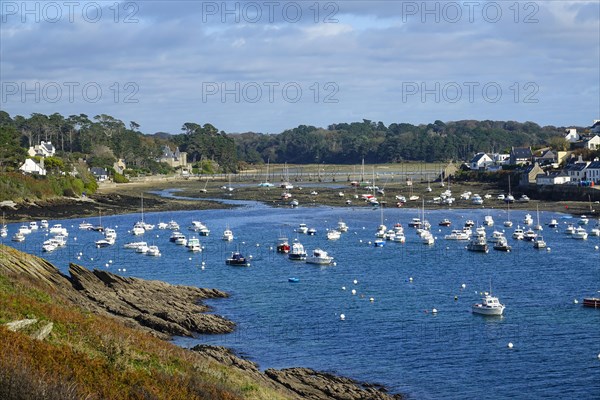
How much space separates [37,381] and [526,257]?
189ft

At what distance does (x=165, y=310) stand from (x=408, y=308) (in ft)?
44.4

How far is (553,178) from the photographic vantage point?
12750 cm

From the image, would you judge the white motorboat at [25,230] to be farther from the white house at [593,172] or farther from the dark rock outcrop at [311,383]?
the white house at [593,172]

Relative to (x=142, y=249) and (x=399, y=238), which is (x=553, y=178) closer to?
(x=399, y=238)

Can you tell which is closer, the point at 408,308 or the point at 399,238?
the point at 408,308

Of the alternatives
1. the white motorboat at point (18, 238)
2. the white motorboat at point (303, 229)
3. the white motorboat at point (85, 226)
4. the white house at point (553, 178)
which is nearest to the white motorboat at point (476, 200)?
the white house at point (553, 178)

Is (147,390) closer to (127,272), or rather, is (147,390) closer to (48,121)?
(127,272)

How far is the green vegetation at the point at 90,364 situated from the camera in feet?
59.5

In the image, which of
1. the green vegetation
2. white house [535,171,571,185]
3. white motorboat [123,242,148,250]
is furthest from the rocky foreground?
white house [535,171,571,185]

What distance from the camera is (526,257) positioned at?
231ft

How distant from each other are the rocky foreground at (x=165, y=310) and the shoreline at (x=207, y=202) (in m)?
53.6

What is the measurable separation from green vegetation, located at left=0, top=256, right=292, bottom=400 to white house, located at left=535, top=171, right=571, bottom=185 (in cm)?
10229

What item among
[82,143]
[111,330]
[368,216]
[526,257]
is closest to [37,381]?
[111,330]

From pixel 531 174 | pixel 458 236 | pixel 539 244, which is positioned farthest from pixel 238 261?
pixel 531 174
